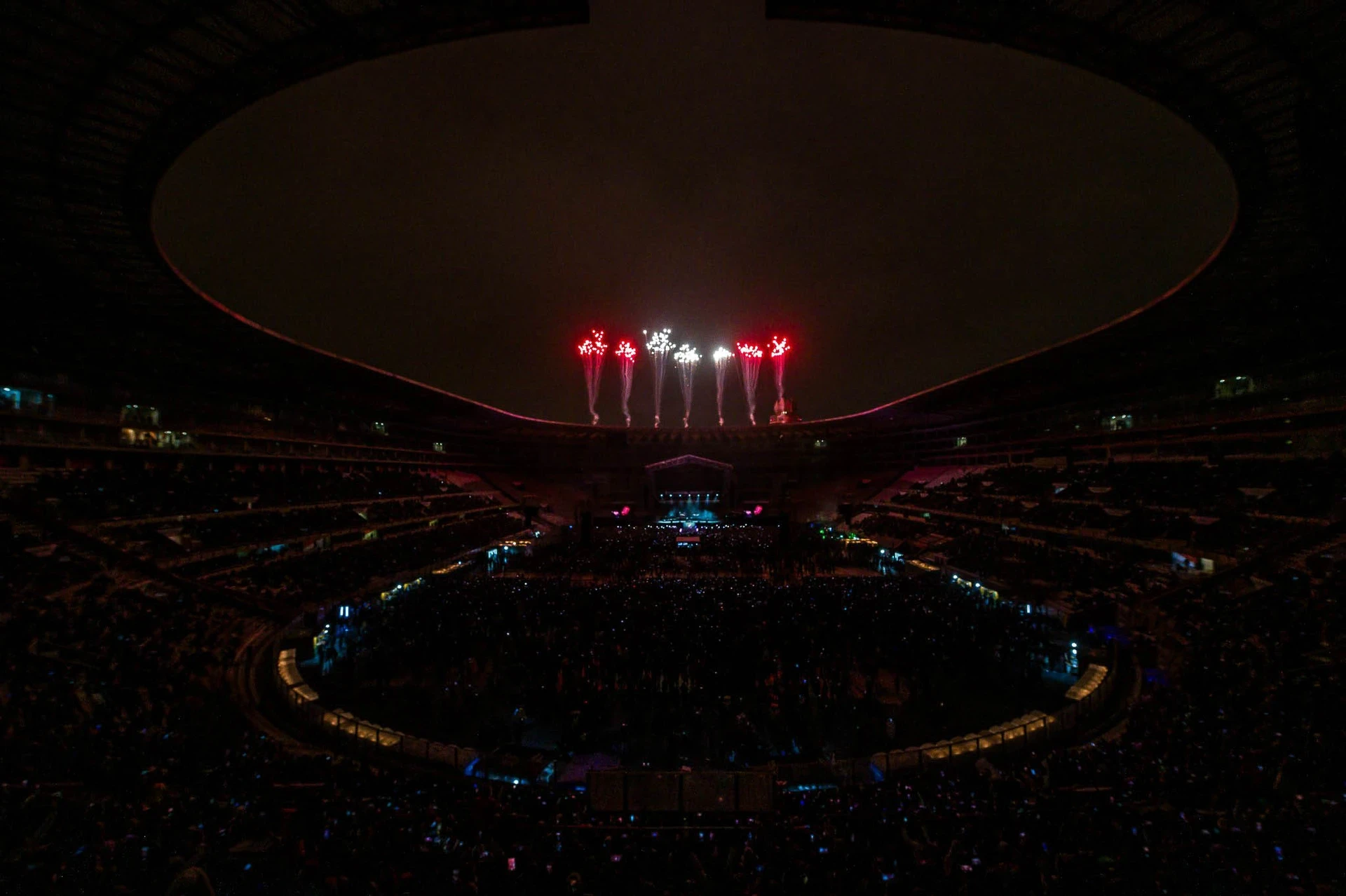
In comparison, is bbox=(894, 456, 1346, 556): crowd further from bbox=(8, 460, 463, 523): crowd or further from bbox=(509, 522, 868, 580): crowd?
bbox=(8, 460, 463, 523): crowd

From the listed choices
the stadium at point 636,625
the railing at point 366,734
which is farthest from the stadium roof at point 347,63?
the railing at point 366,734

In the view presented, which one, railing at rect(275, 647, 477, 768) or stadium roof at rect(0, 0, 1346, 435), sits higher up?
stadium roof at rect(0, 0, 1346, 435)

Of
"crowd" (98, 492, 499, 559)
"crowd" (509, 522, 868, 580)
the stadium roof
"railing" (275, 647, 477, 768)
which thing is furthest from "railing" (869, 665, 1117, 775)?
"crowd" (98, 492, 499, 559)

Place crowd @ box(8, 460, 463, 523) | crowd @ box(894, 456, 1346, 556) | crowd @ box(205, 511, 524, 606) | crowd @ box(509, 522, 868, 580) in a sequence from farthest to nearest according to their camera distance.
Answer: crowd @ box(509, 522, 868, 580) → crowd @ box(205, 511, 524, 606) → crowd @ box(8, 460, 463, 523) → crowd @ box(894, 456, 1346, 556)

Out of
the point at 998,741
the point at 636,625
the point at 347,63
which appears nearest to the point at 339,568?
the point at 636,625

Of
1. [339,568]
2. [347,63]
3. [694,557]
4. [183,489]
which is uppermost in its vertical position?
[347,63]

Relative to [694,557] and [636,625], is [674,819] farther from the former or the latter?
[694,557]
